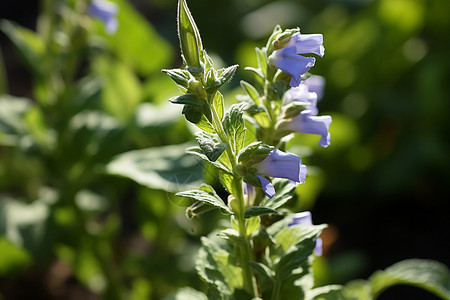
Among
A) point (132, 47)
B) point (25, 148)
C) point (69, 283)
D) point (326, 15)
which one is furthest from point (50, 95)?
point (326, 15)

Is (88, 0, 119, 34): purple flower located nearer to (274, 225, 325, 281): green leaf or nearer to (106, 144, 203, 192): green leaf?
(106, 144, 203, 192): green leaf

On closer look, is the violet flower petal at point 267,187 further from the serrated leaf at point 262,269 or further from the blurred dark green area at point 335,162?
the blurred dark green area at point 335,162

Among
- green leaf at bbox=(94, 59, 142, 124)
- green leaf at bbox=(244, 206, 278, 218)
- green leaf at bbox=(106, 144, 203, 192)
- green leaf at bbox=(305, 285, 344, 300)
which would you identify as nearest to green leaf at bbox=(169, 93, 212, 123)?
green leaf at bbox=(244, 206, 278, 218)

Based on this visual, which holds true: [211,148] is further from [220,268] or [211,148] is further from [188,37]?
[220,268]

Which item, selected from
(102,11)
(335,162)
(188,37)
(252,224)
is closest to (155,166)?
(102,11)

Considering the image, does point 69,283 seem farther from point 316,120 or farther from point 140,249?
point 316,120

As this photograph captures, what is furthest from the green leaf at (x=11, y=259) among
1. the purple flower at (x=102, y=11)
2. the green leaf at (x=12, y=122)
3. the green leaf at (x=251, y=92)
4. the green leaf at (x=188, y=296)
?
the green leaf at (x=251, y=92)
